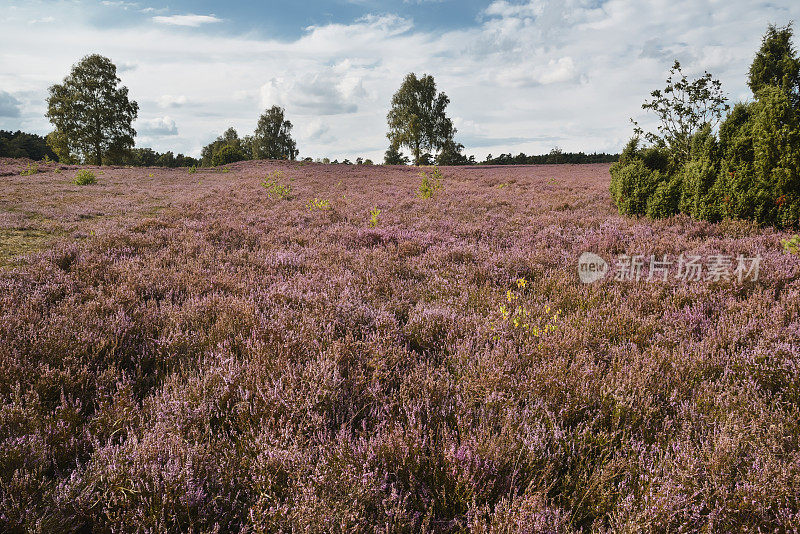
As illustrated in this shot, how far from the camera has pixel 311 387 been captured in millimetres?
2479

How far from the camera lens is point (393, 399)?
2549mm

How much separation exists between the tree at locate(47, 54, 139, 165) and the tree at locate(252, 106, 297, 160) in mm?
30499

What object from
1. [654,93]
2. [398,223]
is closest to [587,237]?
[398,223]

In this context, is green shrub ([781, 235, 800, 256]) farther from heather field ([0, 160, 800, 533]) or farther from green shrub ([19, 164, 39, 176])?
green shrub ([19, 164, 39, 176])

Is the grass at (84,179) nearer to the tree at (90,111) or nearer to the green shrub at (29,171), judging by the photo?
the green shrub at (29,171)

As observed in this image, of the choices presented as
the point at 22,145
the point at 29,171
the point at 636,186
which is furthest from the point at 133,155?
the point at 636,186

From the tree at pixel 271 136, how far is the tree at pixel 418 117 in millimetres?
32227

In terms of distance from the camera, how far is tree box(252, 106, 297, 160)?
75938mm

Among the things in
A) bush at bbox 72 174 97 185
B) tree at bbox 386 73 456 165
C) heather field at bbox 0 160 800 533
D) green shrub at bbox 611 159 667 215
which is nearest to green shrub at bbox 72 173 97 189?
bush at bbox 72 174 97 185

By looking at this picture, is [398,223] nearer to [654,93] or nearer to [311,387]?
[311,387]

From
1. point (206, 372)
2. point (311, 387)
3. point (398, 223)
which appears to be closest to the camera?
point (311, 387)

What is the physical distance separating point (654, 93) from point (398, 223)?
11.1 meters

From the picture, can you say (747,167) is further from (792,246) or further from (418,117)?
(418,117)

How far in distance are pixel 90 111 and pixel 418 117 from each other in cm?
3925
